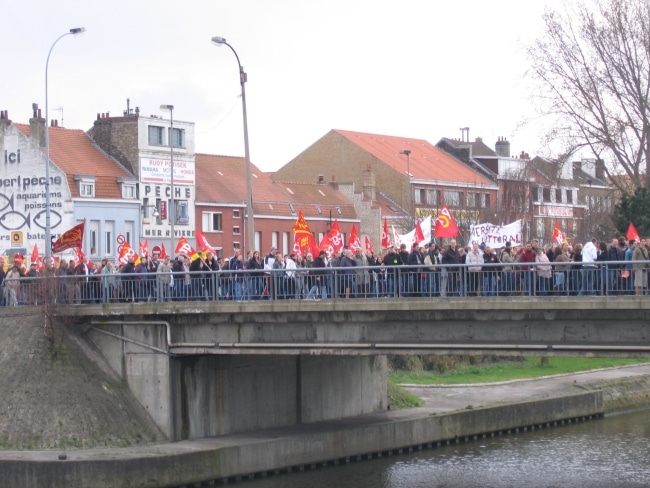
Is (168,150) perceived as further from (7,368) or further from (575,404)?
(7,368)

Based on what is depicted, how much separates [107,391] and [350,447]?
706 centimetres

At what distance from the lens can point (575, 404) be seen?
4822cm

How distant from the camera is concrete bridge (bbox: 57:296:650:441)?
96.8ft

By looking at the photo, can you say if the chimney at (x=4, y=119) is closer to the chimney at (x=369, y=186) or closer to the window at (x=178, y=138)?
the window at (x=178, y=138)

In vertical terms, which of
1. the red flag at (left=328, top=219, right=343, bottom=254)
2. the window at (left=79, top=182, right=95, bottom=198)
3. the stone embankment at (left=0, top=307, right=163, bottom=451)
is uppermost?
the window at (left=79, top=182, right=95, bottom=198)

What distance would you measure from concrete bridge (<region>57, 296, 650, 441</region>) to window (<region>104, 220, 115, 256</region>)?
114ft

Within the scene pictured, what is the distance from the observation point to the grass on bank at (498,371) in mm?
53625

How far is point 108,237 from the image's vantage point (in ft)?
251

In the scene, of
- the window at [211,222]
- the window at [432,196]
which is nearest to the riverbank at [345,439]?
the window at [211,222]

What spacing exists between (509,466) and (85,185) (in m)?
42.6

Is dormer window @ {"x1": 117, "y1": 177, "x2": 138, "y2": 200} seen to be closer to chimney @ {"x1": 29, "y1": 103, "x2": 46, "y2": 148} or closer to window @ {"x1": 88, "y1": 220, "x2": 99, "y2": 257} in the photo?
window @ {"x1": 88, "y1": 220, "x2": 99, "y2": 257}

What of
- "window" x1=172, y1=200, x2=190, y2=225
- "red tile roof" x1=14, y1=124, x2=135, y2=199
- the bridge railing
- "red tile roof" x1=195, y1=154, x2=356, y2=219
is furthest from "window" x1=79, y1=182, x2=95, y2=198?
the bridge railing

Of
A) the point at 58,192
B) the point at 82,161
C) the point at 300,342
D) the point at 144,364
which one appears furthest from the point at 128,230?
the point at 300,342

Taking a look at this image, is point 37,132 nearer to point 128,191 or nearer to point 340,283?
point 128,191
